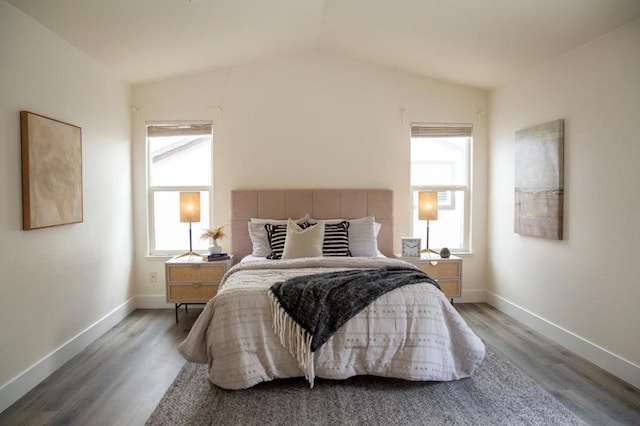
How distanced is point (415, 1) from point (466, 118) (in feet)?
6.54

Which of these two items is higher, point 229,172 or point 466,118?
point 466,118

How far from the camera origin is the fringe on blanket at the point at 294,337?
246 centimetres

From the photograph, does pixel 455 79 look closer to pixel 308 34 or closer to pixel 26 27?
pixel 308 34

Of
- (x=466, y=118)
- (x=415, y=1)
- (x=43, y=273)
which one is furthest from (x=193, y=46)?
(x=466, y=118)

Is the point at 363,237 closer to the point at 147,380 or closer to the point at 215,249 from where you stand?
the point at 215,249

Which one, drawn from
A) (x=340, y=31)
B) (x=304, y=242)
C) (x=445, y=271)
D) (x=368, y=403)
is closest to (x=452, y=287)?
(x=445, y=271)

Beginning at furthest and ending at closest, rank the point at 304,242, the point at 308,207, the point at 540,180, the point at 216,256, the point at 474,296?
the point at 474,296 < the point at 308,207 < the point at 216,256 < the point at 304,242 < the point at 540,180

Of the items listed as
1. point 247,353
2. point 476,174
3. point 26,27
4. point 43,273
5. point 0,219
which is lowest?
point 247,353

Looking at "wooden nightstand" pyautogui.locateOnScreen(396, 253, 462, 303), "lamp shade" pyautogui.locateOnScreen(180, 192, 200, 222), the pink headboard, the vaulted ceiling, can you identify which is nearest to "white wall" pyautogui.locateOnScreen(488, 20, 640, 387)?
the vaulted ceiling

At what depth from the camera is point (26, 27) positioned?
8.55 feet

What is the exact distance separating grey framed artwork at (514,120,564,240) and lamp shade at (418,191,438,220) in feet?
2.62

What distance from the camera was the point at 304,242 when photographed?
11.9 feet

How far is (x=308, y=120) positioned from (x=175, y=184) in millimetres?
1721

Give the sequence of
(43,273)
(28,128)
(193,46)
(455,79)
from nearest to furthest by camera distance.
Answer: (28,128) < (43,273) < (193,46) < (455,79)
